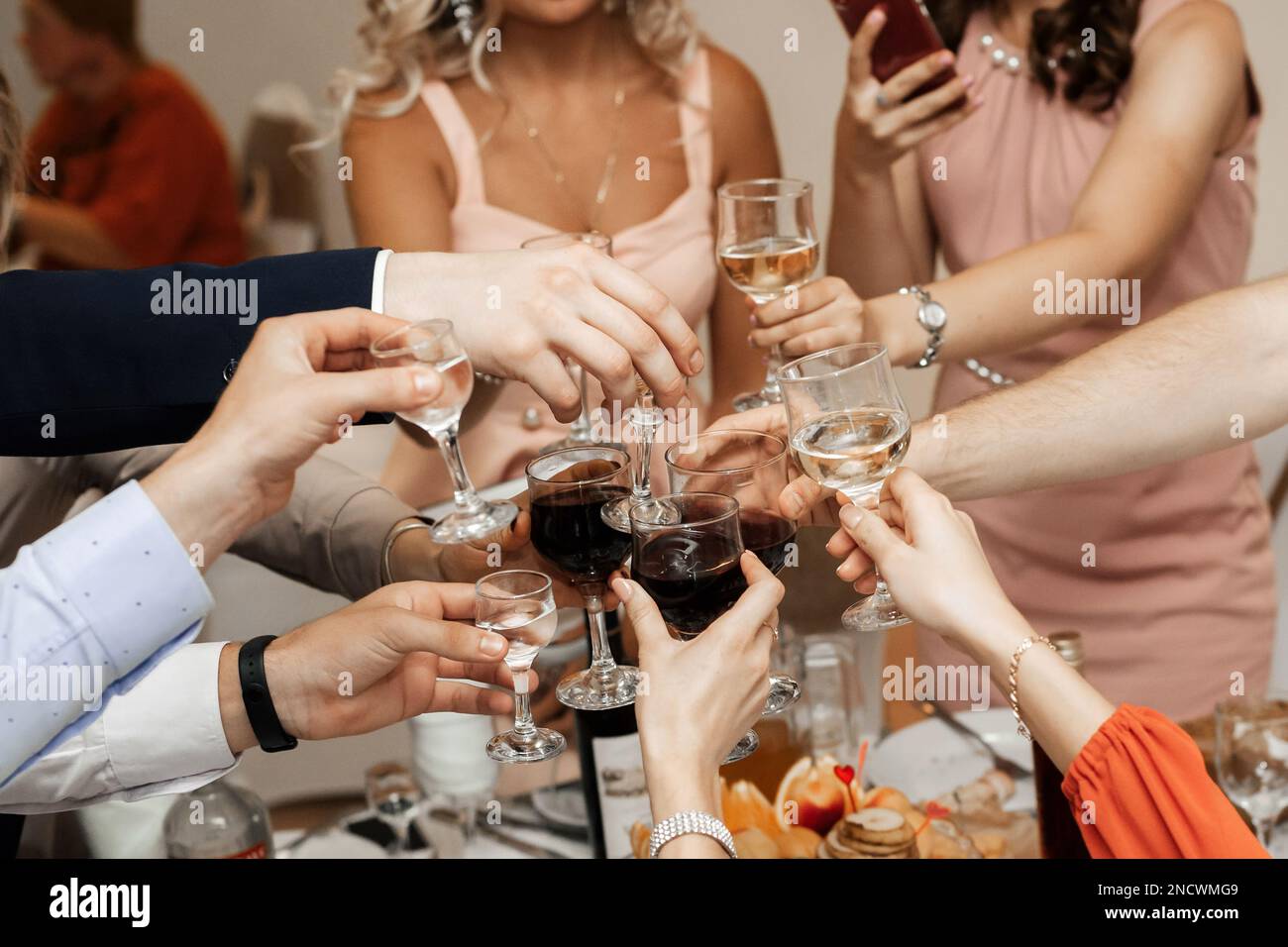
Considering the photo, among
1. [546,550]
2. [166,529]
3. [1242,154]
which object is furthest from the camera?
[1242,154]

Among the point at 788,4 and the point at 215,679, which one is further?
the point at 788,4

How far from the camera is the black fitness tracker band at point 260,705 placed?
4.34ft

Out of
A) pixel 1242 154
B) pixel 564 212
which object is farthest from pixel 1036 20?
pixel 564 212

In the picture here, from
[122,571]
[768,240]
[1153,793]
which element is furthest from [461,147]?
[1153,793]

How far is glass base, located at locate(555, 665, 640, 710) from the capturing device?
3.94 feet

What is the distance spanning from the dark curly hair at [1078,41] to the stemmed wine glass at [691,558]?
1.39 meters

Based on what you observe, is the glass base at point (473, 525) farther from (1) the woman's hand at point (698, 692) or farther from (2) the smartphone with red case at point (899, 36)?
(2) the smartphone with red case at point (899, 36)

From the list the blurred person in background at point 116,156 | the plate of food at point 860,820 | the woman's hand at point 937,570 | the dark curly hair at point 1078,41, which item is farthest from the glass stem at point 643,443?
the blurred person in background at point 116,156

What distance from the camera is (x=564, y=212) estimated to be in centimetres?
257

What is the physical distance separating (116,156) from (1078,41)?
8.83ft

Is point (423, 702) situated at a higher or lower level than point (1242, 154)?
lower

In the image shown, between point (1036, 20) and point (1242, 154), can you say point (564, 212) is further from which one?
point (1242, 154)
